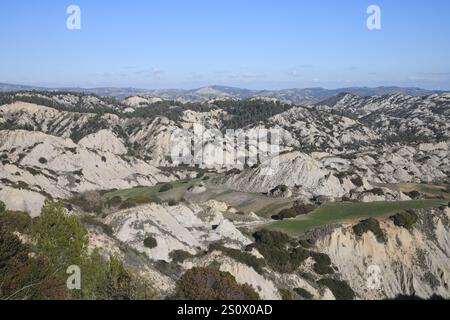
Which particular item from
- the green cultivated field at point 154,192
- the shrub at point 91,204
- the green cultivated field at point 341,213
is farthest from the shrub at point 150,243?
the green cultivated field at point 154,192

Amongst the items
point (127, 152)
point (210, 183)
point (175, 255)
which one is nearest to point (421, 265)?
point (175, 255)

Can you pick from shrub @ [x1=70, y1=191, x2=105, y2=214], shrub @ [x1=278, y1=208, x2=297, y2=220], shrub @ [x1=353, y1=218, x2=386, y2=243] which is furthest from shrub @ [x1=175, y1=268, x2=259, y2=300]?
shrub @ [x1=278, y1=208, x2=297, y2=220]

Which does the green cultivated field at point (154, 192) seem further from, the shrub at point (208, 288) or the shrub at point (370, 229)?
the shrub at point (208, 288)

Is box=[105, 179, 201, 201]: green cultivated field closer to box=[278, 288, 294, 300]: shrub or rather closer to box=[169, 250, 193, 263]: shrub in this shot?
box=[169, 250, 193, 263]: shrub

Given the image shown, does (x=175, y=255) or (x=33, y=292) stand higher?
(x=33, y=292)
